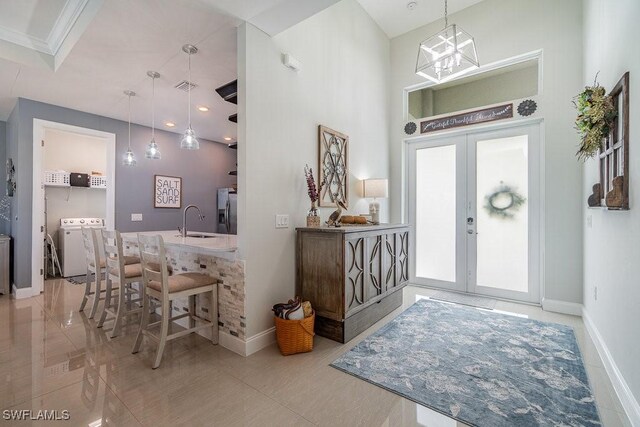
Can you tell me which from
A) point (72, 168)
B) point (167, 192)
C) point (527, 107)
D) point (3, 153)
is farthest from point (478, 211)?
point (3, 153)

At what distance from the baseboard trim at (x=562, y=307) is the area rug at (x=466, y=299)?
560 millimetres

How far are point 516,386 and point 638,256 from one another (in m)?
1.10

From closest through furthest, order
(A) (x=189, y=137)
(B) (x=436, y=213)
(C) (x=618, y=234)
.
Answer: (C) (x=618, y=234) < (A) (x=189, y=137) < (B) (x=436, y=213)

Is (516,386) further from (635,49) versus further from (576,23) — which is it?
(576,23)

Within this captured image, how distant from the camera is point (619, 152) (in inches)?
74.9

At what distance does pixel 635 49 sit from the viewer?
1.67m

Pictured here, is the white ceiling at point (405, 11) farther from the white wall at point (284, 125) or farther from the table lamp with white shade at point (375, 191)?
the table lamp with white shade at point (375, 191)

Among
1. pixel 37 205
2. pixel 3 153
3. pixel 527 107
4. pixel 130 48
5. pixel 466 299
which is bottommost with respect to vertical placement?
pixel 466 299

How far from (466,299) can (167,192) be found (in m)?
5.58

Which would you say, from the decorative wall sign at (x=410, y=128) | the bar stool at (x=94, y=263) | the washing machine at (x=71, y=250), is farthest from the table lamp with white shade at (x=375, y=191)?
the washing machine at (x=71, y=250)

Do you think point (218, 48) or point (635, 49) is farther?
point (218, 48)

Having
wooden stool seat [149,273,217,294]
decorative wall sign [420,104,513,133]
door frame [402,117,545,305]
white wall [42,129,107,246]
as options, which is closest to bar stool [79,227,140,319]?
wooden stool seat [149,273,217,294]

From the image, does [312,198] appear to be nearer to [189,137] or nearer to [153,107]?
[189,137]

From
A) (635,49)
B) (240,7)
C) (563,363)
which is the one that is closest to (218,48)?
(240,7)
